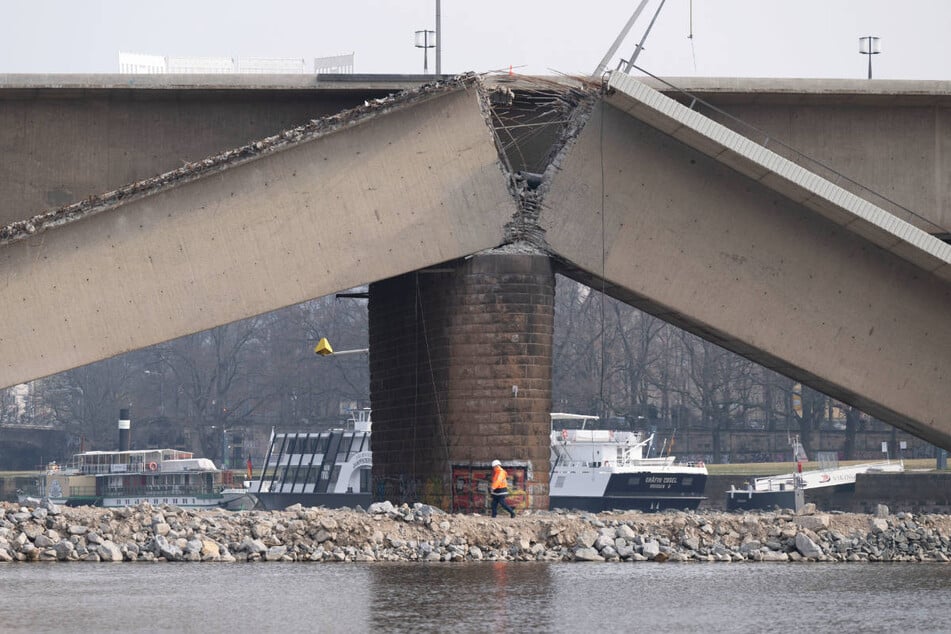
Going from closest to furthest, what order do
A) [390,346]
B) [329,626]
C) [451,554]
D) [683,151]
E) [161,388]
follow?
[329,626]
[451,554]
[683,151]
[390,346]
[161,388]

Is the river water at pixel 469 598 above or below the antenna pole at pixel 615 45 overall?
below

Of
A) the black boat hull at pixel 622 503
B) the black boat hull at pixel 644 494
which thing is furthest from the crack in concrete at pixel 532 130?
the black boat hull at pixel 622 503

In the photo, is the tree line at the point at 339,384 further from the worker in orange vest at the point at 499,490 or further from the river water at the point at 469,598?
the river water at the point at 469,598

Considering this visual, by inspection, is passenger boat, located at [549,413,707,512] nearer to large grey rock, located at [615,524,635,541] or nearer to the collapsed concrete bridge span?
the collapsed concrete bridge span

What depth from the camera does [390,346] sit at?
30.4 meters

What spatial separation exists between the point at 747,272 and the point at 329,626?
1532 cm

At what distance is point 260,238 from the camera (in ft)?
87.1

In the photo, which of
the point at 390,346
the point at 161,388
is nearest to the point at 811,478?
the point at 390,346

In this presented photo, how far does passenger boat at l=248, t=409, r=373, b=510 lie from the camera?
6600 cm

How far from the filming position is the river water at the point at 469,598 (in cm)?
1448

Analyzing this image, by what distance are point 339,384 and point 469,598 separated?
3034 inches

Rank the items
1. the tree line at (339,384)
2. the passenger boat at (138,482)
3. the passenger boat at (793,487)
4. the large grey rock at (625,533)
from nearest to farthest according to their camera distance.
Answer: the large grey rock at (625,533)
the passenger boat at (793,487)
the passenger boat at (138,482)
the tree line at (339,384)

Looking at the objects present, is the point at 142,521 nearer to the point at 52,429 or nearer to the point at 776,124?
the point at 776,124

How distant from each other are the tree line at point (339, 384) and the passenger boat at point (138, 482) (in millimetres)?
7476
